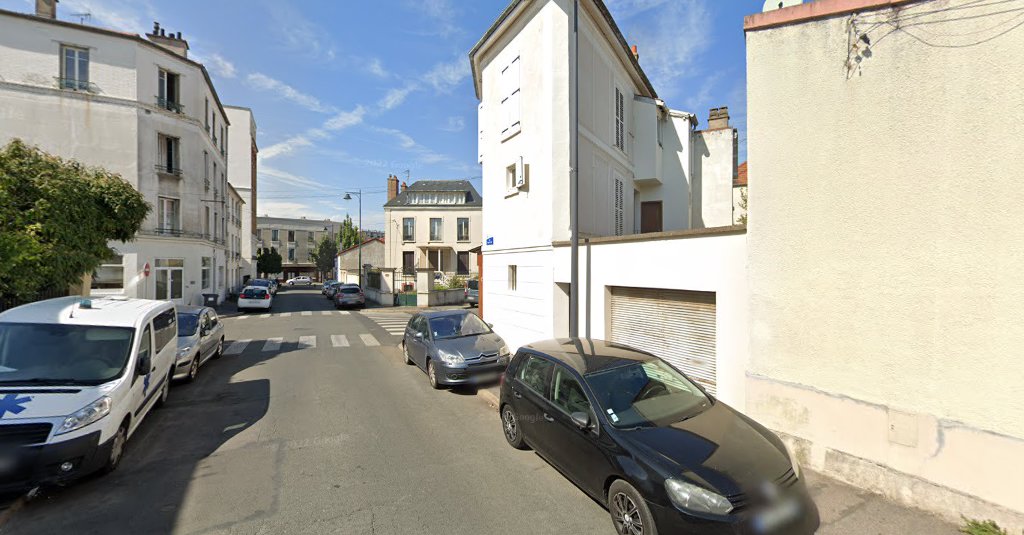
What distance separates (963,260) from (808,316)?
1.31m

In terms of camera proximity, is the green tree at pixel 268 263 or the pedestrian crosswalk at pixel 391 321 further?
the green tree at pixel 268 263

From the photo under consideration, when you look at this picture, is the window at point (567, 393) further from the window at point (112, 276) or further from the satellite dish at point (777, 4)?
the window at point (112, 276)

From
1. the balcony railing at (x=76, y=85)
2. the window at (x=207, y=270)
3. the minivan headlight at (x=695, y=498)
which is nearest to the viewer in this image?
the minivan headlight at (x=695, y=498)

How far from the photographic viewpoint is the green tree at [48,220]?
7.00m

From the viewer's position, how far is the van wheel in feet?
13.8

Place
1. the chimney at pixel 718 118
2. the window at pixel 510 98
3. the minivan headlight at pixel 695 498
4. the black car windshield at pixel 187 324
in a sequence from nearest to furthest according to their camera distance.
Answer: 1. the minivan headlight at pixel 695 498
2. the black car windshield at pixel 187 324
3. the window at pixel 510 98
4. the chimney at pixel 718 118

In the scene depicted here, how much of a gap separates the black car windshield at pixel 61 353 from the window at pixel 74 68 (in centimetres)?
2114

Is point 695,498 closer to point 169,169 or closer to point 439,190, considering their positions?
point 169,169

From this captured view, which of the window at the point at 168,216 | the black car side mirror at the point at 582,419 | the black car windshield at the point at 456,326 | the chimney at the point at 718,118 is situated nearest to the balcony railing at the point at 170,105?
the window at the point at 168,216

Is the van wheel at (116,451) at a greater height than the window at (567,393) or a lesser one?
lesser

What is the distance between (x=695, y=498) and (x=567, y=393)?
157 centimetres

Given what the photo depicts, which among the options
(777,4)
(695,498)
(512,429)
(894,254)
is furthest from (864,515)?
(777,4)

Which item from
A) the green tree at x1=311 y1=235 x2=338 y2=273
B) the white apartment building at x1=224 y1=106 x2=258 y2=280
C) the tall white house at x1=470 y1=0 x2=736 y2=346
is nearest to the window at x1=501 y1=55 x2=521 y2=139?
the tall white house at x1=470 y1=0 x2=736 y2=346

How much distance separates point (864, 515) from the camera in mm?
3652
